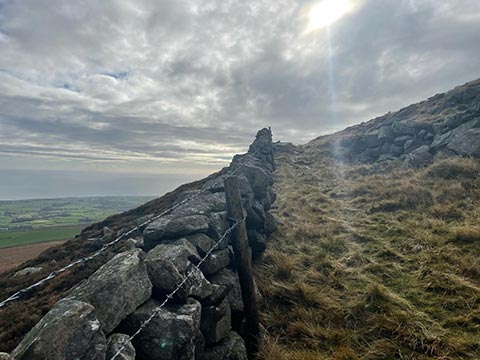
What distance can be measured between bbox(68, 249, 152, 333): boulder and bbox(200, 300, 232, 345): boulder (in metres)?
1.44

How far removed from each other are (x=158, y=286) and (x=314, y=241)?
8.45m

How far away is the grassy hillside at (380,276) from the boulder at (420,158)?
222 inches

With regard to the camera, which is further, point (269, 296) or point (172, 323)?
point (269, 296)

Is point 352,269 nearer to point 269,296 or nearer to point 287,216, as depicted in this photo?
point 269,296

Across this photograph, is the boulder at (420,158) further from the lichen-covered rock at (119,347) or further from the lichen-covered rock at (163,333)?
the lichen-covered rock at (119,347)

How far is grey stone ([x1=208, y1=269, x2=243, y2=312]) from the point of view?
697 cm

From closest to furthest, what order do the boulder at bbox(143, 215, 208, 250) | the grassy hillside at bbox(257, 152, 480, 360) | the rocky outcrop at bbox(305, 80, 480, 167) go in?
the grassy hillside at bbox(257, 152, 480, 360)
the boulder at bbox(143, 215, 208, 250)
the rocky outcrop at bbox(305, 80, 480, 167)

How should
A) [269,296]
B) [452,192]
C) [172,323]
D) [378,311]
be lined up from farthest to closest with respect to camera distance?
1. [452,192]
2. [269,296]
3. [378,311]
4. [172,323]

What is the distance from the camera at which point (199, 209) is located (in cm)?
879

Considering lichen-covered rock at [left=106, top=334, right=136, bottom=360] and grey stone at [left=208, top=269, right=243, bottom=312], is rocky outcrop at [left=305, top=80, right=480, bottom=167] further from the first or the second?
lichen-covered rock at [left=106, top=334, right=136, bottom=360]

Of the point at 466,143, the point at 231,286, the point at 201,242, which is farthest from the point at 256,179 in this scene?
the point at 466,143

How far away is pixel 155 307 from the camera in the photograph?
15.9ft

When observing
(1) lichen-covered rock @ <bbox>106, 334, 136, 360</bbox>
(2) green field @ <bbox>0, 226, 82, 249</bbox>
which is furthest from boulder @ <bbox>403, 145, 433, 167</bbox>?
(2) green field @ <bbox>0, 226, 82, 249</bbox>

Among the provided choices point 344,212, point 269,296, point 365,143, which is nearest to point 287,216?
point 344,212
